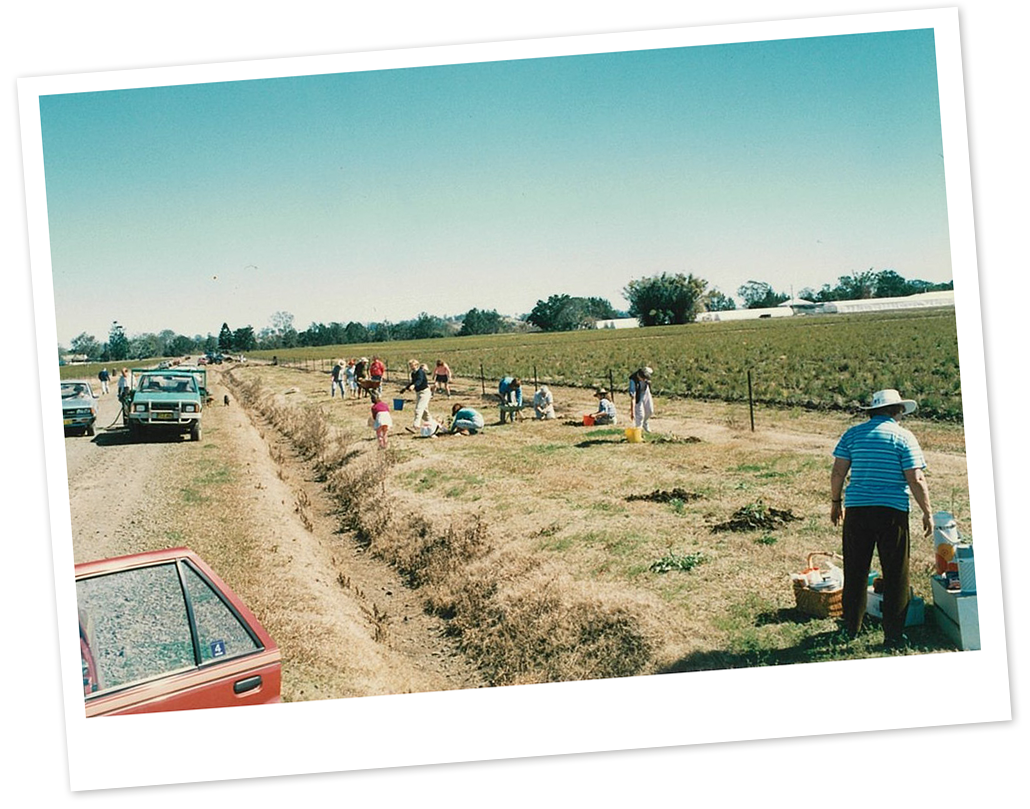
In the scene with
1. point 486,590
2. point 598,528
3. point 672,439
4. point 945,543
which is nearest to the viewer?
point 945,543

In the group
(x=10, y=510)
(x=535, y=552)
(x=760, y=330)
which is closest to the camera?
(x=10, y=510)

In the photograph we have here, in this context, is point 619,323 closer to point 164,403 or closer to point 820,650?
point 820,650

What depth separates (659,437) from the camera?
30.1 feet

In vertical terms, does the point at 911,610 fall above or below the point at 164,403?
below

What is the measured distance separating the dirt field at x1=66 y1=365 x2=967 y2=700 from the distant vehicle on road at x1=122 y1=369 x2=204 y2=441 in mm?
178

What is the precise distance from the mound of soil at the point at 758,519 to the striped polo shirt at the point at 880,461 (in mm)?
1412

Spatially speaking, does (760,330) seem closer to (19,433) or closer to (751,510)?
(751,510)

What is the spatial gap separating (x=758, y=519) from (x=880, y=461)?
5.79ft

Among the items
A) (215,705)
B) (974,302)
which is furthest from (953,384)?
(215,705)

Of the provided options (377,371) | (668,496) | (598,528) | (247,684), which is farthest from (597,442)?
(247,684)

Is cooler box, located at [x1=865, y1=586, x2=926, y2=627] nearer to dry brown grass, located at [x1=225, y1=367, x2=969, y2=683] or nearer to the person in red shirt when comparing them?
dry brown grass, located at [x1=225, y1=367, x2=969, y2=683]

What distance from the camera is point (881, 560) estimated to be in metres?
5.46

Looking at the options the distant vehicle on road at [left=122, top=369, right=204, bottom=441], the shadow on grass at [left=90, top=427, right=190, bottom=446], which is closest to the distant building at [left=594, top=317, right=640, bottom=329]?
the distant vehicle on road at [left=122, top=369, right=204, bottom=441]

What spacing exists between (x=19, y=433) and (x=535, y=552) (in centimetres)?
396
